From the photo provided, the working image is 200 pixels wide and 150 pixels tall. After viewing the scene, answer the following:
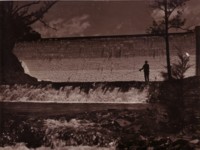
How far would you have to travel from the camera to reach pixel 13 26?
11.0ft

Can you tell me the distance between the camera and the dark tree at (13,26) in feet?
10.8

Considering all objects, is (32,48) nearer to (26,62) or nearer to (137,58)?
(26,62)

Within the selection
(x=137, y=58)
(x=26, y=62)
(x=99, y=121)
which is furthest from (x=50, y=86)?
(x=137, y=58)

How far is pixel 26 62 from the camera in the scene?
3.30m

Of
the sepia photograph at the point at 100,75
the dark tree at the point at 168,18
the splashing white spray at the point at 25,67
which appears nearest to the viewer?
the sepia photograph at the point at 100,75

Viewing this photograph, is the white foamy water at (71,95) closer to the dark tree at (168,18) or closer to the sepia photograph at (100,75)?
the sepia photograph at (100,75)

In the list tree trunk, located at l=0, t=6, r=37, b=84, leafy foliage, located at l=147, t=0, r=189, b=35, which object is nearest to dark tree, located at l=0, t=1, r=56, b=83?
tree trunk, located at l=0, t=6, r=37, b=84

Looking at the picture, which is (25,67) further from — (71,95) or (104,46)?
(104,46)

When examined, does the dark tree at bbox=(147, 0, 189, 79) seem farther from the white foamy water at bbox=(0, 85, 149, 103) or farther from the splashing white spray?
the splashing white spray

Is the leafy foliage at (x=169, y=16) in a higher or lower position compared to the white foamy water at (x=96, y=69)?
higher

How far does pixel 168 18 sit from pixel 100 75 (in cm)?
69

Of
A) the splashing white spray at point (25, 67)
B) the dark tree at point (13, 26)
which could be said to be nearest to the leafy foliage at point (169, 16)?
the dark tree at point (13, 26)

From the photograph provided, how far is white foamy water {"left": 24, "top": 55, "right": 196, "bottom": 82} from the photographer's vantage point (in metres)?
3.09

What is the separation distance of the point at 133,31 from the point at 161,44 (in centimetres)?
24
